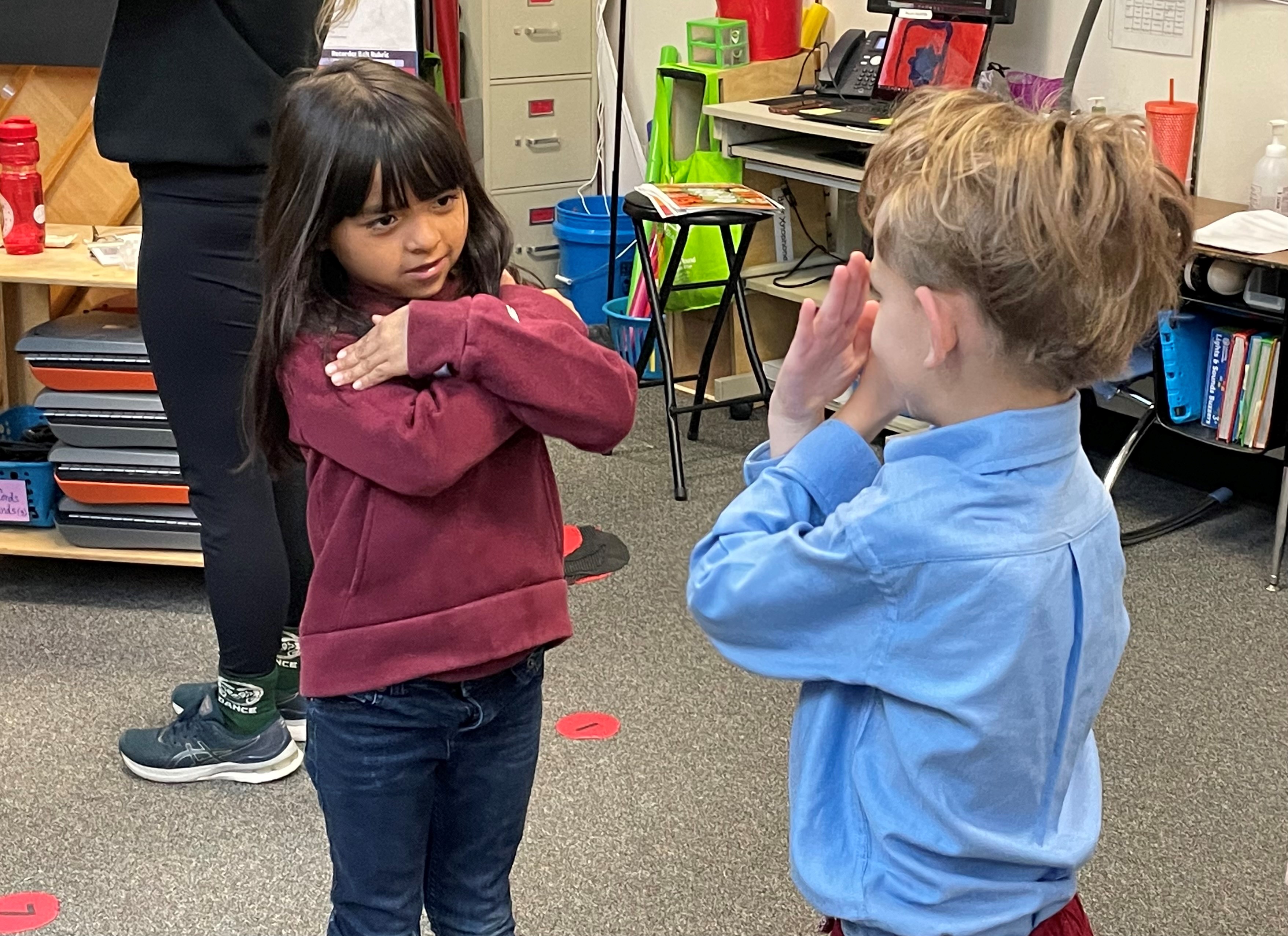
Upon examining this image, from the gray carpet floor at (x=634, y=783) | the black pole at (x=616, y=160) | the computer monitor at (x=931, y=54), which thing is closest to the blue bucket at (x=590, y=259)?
the black pole at (x=616, y=160)

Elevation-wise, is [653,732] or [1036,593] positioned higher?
[1036,593]

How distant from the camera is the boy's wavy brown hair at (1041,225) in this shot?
936mm

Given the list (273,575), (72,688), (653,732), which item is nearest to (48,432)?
(72,688)

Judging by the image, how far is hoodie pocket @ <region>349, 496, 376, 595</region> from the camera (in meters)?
1.32

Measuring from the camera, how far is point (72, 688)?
2.59 metres

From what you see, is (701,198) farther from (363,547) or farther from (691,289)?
(363,547)

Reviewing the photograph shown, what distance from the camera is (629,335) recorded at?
412cm

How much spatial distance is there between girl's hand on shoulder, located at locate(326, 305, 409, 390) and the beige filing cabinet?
357cm

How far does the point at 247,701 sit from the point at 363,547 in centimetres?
102

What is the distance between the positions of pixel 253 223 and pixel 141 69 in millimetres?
240

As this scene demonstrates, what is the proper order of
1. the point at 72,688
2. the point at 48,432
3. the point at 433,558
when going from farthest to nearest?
the point at 48,432 < the point at 72,688 < the point at 433,558

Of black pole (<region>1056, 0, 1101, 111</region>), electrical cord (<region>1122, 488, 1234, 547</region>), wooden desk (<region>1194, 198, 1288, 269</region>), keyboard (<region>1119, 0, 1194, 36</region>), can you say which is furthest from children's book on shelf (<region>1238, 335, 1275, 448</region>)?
keyboard (<region>1119, 0, 1194, 36</region>)

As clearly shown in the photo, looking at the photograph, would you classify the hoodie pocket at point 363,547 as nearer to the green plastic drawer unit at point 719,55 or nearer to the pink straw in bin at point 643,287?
the pink straw in bin at point 643,287

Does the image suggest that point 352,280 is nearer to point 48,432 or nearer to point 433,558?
point 433,558
